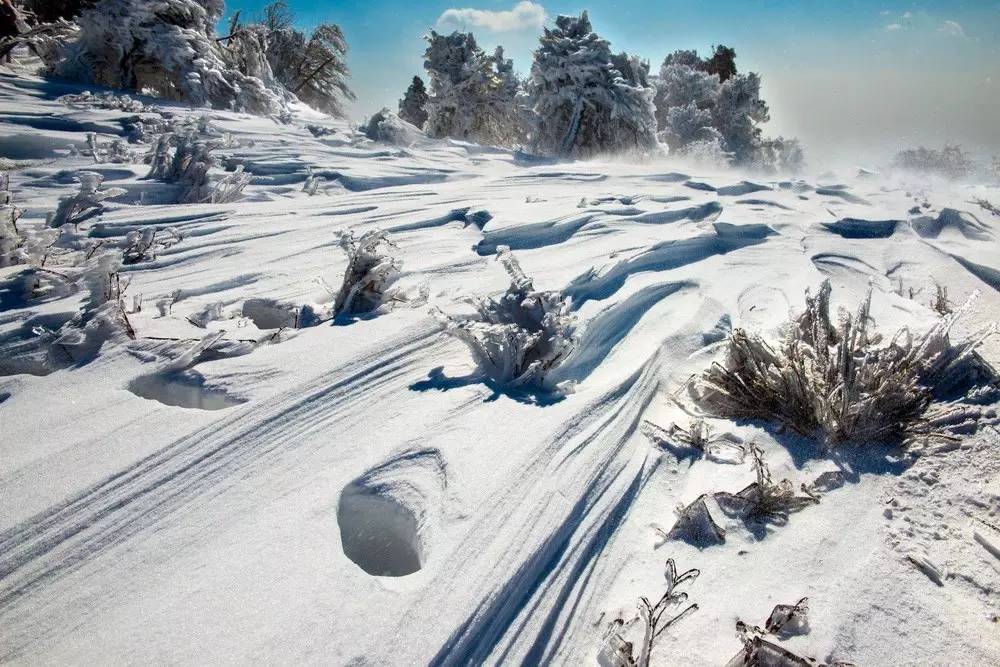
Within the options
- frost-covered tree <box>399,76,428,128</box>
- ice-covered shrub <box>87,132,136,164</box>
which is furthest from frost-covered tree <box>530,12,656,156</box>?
frost-covered tree <box>399,76,428,128</box>

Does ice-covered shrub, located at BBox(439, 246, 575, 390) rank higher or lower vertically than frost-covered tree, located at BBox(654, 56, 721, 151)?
lower

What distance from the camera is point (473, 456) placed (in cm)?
129

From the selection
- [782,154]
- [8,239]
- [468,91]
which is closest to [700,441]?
[8,239]

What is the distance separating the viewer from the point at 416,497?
3.83 feet

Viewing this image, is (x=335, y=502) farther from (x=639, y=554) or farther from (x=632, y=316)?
(x=632, y=316)

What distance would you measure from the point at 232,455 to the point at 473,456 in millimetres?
578

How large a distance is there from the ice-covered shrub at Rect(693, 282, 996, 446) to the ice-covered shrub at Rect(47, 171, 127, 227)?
2940mm

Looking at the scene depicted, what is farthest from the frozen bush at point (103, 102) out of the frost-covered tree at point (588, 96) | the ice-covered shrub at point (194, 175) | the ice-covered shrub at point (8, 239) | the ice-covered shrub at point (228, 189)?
the frost-covered tree at point (588, 96)

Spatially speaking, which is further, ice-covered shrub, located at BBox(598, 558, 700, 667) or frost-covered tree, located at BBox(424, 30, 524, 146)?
frost-covered tree, located at BBox(424, 30, 524, 146)

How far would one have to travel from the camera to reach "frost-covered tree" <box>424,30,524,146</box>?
10812mm

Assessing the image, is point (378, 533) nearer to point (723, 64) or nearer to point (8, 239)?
point (8, 239)

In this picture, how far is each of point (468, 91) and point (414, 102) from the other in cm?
887

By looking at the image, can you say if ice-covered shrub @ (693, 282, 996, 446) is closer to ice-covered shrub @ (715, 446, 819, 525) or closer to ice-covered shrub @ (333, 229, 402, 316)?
ice-covered shrub @ (715, 446, 819, 525)

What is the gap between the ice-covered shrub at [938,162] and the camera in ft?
34.4
